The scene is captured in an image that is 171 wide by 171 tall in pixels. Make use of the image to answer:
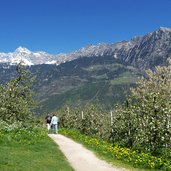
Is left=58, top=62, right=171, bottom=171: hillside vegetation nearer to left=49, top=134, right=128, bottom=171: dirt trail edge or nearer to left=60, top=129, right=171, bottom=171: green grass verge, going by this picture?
left=60, top=129, right=171, bottom=171: green grass verge

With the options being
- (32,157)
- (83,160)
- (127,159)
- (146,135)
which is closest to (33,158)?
(32,157)

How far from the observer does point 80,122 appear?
233ft

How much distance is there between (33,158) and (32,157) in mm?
373

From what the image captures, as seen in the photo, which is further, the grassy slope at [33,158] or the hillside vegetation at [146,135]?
the hillside vegetation at [146,135]

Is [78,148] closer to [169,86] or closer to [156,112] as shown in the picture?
[156,112]

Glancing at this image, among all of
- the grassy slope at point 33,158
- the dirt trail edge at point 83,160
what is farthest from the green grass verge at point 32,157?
the dirt trail edge at point 83,160

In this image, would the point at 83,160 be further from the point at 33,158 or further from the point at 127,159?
the point at 33,158

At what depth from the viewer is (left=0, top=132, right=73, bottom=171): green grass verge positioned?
22.1m

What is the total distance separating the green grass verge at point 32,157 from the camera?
22.1 metres

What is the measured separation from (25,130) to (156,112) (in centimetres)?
1321

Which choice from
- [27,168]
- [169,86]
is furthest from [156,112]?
[169,86]

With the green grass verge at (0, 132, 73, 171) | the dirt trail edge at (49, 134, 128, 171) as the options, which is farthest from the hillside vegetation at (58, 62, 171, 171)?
the green grass verge at (0, 132, 73, 171)

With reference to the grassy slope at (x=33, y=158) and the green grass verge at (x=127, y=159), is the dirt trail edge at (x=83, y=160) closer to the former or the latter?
the grassy slope at (x=33, y=158)

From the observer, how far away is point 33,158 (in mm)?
25375
